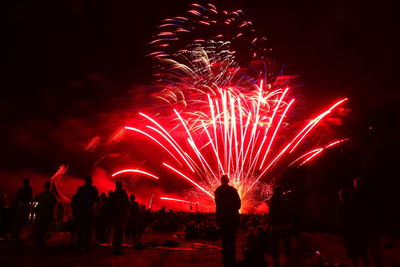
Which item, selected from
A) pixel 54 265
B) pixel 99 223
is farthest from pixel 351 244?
pixel 99 223

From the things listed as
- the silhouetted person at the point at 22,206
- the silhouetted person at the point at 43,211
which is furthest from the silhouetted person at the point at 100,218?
the silhouetted person at the point at 22,206

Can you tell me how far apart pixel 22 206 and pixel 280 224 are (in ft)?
25.1

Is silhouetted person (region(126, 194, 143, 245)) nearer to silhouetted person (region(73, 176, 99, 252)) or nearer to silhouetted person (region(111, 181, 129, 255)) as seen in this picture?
silhouetted person (region(111, 181, 129, 255))

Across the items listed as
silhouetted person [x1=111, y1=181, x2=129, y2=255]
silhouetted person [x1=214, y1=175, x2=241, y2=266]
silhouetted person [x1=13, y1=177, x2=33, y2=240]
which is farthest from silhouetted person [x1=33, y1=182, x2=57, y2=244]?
silhouetted person [x1=214, y1=175, x2=241, y2=266]

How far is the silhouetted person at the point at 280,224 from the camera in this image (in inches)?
276

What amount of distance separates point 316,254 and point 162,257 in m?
4.12

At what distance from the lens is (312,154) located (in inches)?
776

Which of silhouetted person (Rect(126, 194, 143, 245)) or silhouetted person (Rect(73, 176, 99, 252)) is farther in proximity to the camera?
silhouetted person (Rect(126, 194, 143, 245))

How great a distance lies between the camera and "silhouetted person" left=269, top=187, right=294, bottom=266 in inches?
276

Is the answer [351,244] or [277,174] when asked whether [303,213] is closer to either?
[277,174]

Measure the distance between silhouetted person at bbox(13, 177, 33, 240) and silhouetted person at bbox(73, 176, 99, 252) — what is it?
95.0 inches

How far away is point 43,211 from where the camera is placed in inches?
375

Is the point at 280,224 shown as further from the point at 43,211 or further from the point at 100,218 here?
the point at 100,218

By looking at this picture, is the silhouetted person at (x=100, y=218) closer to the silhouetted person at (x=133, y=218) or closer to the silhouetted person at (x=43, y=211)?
the silhouetted person at (x=133, y=218)
